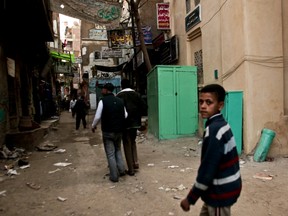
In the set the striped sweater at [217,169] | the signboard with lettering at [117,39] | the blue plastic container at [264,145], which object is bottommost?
the blue plastic container at [264,145]

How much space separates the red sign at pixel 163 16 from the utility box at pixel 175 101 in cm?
343

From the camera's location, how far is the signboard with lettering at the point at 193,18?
9.58 metres

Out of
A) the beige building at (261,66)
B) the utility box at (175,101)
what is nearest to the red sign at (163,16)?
the utility box at (175,101)

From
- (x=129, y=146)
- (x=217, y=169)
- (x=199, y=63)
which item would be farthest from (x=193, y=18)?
(x=217, y=169)

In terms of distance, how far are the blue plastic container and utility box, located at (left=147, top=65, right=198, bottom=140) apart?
3.45m

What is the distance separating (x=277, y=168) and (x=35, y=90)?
12.6 meters

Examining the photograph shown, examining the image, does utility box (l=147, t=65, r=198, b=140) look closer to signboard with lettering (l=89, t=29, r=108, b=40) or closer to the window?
the window

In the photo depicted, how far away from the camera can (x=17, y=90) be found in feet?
36.7

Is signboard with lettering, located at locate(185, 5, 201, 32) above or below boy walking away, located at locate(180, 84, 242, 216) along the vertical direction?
above

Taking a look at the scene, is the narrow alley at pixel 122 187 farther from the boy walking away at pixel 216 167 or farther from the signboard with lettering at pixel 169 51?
the signboard with lettering at pixel 169 51

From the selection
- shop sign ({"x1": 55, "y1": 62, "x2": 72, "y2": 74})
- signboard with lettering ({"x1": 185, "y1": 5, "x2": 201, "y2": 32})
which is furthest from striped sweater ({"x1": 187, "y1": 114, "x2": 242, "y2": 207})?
shop sign ({"x1": 55, "y1": 62, "x2": 72, "y2": 74})

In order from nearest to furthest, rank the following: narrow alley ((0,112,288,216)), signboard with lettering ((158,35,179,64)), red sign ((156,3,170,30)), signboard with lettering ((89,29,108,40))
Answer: narrow alley ((0,112,288,216)), signboard with lettering ((158,35,179,64)), red sign ((156,3,170,30)), signboard with lettering ((89,29,108,40))

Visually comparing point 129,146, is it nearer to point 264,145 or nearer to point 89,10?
point 264,145

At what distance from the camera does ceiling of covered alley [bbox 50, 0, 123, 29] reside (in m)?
10.6
